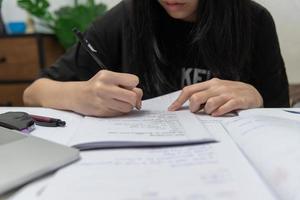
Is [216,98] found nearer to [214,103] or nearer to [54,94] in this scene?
[214,103]

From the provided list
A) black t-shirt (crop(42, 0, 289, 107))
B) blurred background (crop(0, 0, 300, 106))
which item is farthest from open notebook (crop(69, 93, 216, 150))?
blurred background (crop(0, 0, 300, 106))

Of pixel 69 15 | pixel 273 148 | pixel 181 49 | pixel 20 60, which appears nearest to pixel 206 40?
pixel 181 49

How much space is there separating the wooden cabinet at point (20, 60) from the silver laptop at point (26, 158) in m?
1.48

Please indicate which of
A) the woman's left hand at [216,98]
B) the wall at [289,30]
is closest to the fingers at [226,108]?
the woman's left hand at [216,98]

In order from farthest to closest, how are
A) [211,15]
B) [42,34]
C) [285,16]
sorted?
[42,34], [285,16], [211,15]

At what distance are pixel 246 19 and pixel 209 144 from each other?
23.0 inches

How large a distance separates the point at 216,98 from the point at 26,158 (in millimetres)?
360

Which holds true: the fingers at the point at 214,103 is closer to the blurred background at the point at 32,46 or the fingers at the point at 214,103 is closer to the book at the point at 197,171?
the book at the point at 197,171

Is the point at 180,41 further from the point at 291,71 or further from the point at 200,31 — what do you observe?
the point at 291,71

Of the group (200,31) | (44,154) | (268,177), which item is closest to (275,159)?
(268,177)

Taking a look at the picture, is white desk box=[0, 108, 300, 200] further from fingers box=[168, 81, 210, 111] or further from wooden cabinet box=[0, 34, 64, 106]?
wooden cabinet box=[0, 34, 64, 106]

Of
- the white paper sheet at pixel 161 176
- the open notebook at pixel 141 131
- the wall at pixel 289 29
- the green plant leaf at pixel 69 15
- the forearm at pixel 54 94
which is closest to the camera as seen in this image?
the white paper sheet at pixel 161 176

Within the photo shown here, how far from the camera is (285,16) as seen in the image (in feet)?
5.38

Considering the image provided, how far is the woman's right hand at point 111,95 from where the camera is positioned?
585 mm
